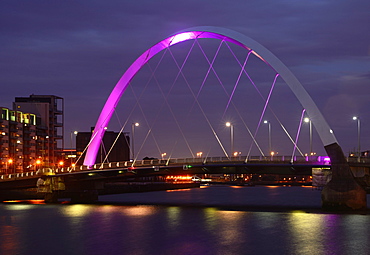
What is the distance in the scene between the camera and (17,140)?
545 ft

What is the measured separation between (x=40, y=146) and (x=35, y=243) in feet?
450

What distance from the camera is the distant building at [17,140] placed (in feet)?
513

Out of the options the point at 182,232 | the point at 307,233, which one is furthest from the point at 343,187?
the point at 182,232

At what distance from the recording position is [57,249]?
4666cm

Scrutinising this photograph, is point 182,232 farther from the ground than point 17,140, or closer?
closer

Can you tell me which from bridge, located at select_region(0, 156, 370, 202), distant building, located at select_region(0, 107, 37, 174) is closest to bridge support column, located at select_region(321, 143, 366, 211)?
bridge, located at select_region(0, 156, 370, 202)

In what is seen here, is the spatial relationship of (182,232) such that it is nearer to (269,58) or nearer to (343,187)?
(343,187)

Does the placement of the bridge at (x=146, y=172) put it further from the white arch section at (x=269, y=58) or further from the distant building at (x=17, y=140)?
the distant building at (x=17, y=140)

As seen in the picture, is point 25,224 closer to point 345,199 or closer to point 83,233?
point 83,233

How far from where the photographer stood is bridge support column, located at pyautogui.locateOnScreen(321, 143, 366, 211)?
Result: 6606 centimetres

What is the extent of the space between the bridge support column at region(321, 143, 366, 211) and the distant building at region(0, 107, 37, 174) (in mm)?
100594

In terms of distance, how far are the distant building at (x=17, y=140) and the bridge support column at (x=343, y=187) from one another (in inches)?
3960

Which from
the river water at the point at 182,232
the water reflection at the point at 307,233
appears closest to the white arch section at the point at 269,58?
the water reflection at the point at 307,233

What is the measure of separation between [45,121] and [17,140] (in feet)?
70.5
